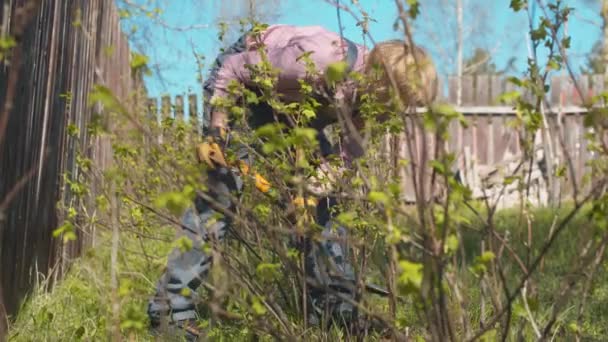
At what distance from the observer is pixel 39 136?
11.4 ft

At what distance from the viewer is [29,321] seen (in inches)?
118

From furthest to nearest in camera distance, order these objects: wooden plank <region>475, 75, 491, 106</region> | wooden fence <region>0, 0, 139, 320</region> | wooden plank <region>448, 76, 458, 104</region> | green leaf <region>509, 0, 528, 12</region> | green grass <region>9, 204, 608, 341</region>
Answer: wooden plank <region>448, 76, 458, 104</region>
wooden plank <region>475, 75, 491, 106</region>
wooden fence <region>0, 0, 139, 320</region>
green grass <region>9, 204, 608, 341</region>
green leaf <region>509, 0, 528, 12</region>

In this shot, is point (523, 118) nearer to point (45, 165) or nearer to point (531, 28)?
point (531, 28)

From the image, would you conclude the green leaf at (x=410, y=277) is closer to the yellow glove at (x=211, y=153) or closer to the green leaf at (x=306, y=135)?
the green leaf at (x=306, y=135)

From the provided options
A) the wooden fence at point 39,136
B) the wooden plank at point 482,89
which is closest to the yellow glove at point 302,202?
the wooden fence at point 39,136

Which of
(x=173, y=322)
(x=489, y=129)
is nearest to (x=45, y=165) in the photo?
(x=173, y=322)

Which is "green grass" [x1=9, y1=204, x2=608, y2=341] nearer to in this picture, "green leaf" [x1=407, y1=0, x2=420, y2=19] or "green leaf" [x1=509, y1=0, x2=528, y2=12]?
"green leaf" [x1=509, y1=0, x2=528, y2=12]

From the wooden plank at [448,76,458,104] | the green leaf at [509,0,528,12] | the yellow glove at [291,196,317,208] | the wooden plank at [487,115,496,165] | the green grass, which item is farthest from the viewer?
the wooden plank at [448,76,458,104]

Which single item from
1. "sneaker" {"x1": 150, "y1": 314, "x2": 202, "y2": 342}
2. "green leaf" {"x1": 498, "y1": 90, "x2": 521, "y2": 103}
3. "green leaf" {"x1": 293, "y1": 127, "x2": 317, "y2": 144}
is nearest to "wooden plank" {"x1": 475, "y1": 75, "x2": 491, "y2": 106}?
"sneaker" {"x1": 150, "y1": 314, "x2": 202, "y2": 342}

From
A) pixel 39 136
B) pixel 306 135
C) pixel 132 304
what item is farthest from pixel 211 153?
pixel 306 135

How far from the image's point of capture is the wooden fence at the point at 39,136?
2988 mm

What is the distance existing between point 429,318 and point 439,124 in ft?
1.68

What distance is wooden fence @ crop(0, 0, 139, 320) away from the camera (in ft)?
9.80

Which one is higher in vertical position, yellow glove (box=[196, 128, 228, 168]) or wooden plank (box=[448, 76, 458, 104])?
wooden plank (box=[448, 76, 458, 104])
